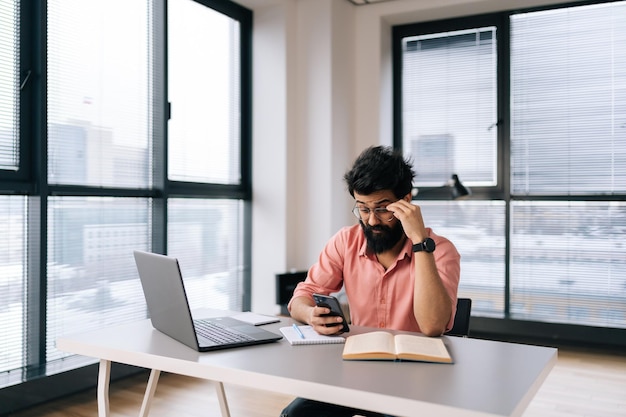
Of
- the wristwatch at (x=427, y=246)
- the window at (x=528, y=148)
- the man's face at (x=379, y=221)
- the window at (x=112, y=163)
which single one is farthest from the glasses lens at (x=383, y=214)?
the window at (x=528, y=148)

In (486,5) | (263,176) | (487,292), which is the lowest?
(487,292)

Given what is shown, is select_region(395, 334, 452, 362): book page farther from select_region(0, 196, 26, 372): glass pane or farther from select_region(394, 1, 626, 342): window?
select_region(394, 1, 626, 342): window

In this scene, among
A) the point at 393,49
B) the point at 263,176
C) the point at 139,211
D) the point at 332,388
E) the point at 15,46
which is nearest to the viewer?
the point at 332,388

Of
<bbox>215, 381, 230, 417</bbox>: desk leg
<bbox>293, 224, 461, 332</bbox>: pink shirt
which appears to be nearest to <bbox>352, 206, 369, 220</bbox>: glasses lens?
<bbox>293, 224, 461, 332</bbox>: pink shirt

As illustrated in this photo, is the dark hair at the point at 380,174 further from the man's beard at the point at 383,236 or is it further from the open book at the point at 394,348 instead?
the open book at the point at 394,348

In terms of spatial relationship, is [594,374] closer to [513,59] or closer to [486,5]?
[513,59]

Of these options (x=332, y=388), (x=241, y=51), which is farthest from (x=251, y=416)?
(x=241, y=51)

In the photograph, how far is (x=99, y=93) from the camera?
3.23 metres

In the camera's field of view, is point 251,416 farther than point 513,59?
No

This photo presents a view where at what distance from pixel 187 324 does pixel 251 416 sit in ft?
4.86

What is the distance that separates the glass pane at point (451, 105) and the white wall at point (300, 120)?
0.29 m

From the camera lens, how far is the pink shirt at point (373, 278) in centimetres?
203

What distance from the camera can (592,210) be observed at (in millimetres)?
4176

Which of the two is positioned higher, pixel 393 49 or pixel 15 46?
pixel 393 49
